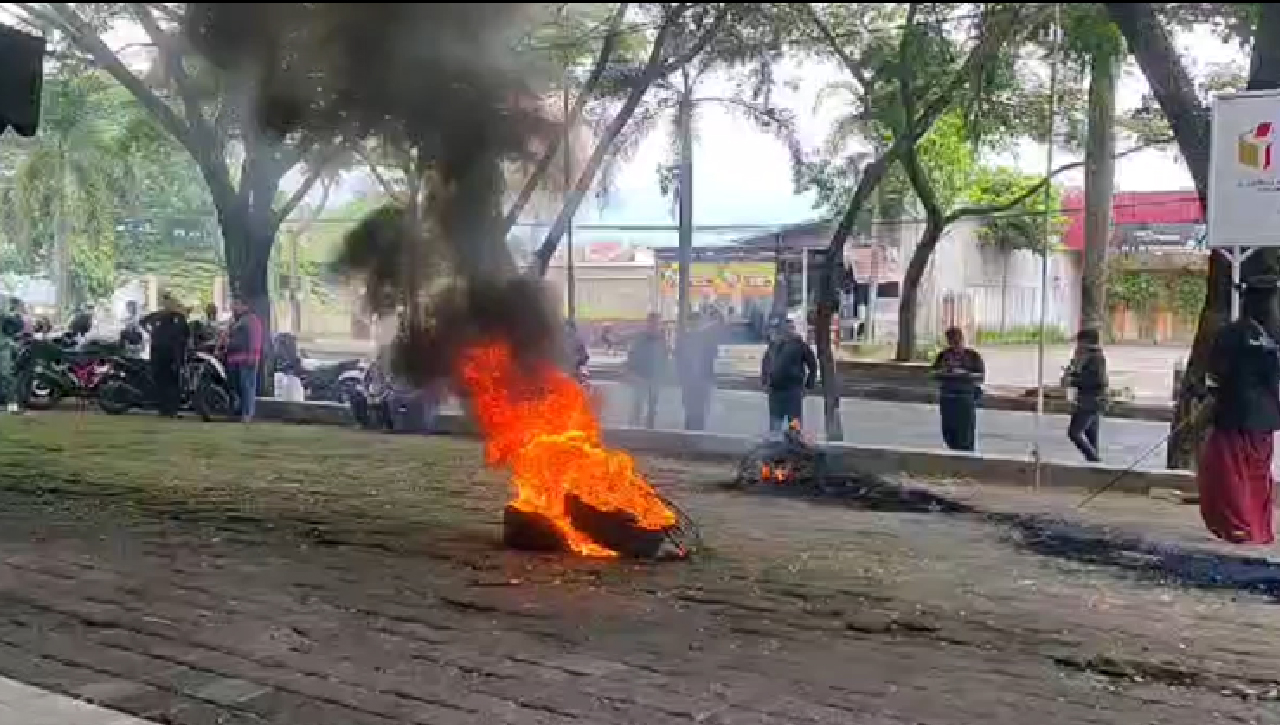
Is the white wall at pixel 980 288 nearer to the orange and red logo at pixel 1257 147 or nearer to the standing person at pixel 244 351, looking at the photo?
the standing person at pixel 244 351

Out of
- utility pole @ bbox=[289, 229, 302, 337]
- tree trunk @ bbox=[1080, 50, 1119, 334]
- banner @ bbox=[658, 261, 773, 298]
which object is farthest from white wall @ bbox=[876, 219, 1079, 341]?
utility pole @ bbox=[289, 229, 302, 337]

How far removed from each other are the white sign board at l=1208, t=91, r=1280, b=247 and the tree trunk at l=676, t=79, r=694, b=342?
4811mm

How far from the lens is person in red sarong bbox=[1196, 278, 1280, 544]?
28.1 ft

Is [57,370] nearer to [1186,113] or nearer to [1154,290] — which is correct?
[1186,113]

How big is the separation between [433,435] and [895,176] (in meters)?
10.9

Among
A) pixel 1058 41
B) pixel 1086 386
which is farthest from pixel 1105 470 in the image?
pixel 1058 41

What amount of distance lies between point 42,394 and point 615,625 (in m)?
15.0

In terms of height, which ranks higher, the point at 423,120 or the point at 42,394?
the point at 423,120

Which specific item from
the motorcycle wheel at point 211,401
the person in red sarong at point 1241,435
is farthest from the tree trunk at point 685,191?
the motorcycle wheel at point 211,401

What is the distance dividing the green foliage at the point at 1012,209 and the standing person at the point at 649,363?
34.5 feet

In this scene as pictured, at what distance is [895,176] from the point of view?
76.0 feet

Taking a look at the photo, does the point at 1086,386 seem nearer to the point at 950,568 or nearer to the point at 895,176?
the point at 950,568

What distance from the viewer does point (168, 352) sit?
17375 mm

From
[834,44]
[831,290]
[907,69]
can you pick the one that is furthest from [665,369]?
[834,44]
